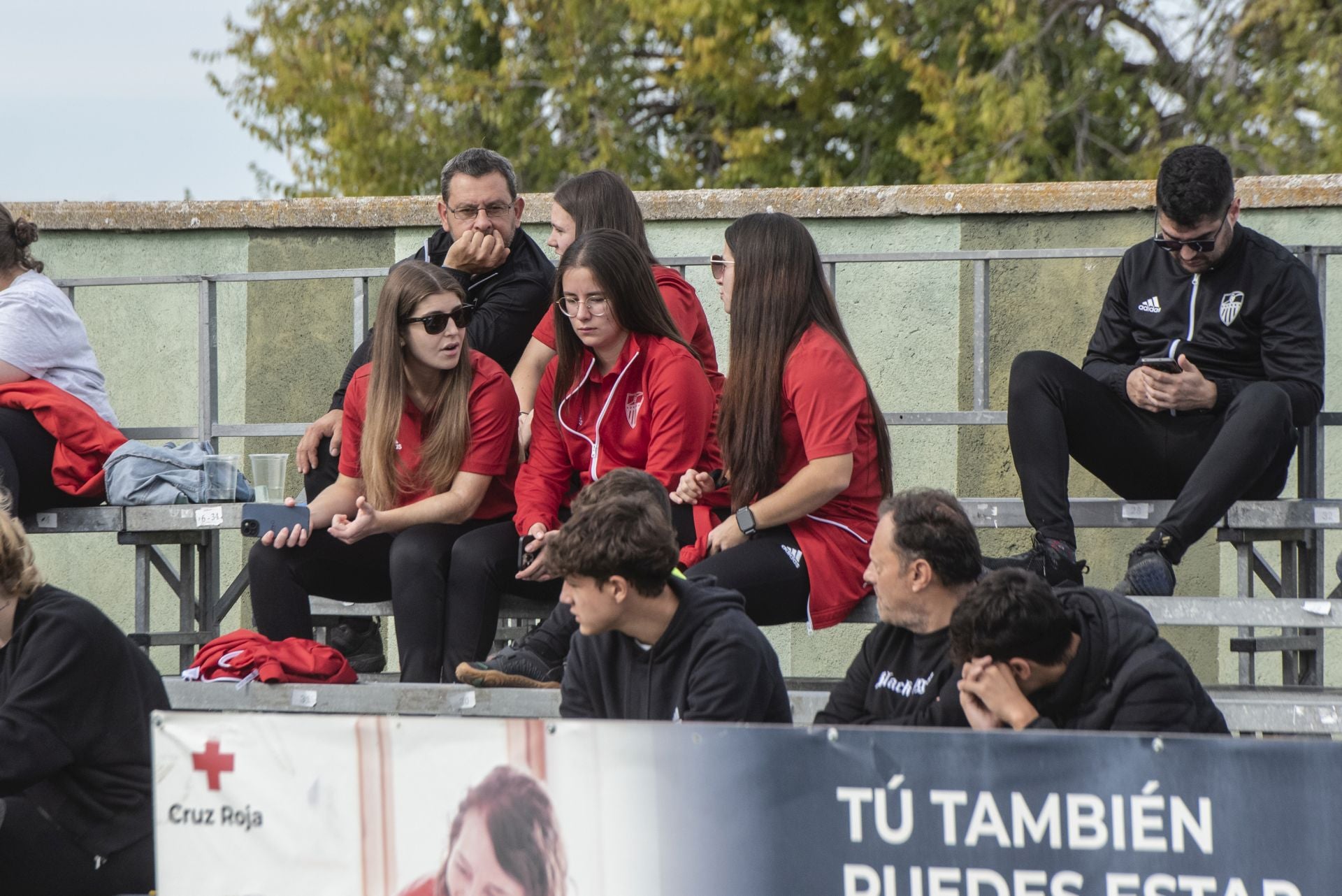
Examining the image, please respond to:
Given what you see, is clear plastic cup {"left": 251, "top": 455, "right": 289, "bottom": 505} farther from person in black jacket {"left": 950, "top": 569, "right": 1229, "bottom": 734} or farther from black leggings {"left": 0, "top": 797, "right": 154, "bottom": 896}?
person in black jacket {"left": 950, "top": 569, "right": 1229, "bottom": 734}

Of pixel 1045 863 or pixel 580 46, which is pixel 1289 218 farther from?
pixel 580 46

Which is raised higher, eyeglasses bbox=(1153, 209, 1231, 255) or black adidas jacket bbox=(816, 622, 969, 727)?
eyeglasses bbox=(1153, 209, 1231, 255)

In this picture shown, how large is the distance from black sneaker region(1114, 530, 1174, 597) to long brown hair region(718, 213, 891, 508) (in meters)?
0.65

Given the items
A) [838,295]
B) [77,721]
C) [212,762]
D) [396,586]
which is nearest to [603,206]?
[396,586]

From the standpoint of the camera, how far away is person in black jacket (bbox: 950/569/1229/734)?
9.89ft

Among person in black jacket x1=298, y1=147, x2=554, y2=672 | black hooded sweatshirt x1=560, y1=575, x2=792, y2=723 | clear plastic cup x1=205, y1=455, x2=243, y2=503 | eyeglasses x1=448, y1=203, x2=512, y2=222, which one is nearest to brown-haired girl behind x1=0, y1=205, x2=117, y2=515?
clear plastic cup x1=205, y1=455, x2=243, y2=503

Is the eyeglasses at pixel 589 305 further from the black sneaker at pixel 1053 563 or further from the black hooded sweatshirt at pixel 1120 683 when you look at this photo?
the black hooded sweatshirt at pixel 1120 683

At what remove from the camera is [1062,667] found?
3086 millimetres

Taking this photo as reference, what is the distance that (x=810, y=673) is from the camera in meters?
6.31

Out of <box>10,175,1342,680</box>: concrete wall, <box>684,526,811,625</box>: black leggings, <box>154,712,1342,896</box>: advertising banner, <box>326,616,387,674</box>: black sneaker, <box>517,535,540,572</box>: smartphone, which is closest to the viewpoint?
<box>154,712,1342,896</box>: advertising banner

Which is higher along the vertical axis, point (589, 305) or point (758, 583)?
point (589, 305)

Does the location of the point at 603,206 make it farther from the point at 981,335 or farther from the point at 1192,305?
the point at 1192,305

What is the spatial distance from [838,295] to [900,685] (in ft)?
9.25

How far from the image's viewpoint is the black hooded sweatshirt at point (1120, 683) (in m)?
3.00
